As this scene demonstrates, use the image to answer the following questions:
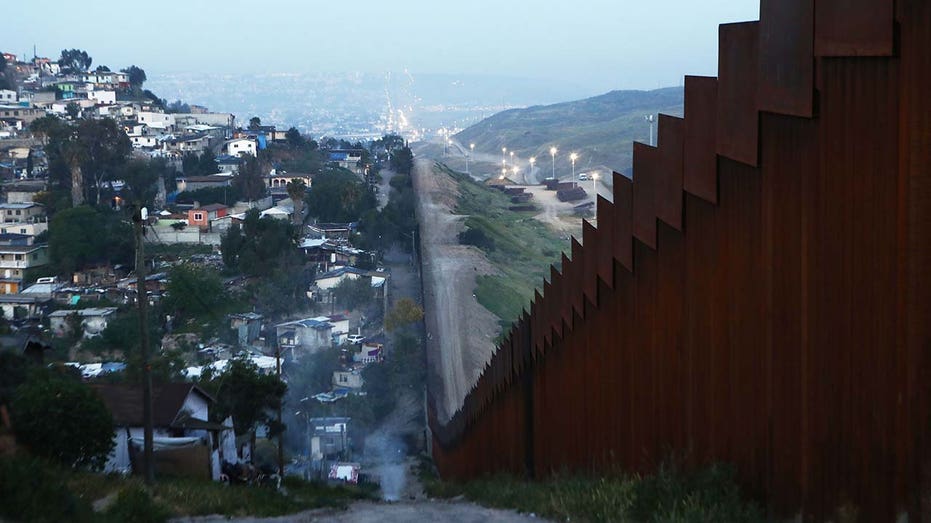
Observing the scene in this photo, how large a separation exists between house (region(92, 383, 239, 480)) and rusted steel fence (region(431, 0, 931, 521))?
49.5 feet

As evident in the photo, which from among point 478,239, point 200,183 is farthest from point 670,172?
point 200,183

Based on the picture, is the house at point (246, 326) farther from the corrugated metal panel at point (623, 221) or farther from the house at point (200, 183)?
the corrugated metal panel at point (623, 221)

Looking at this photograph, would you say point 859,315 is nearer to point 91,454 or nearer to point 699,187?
point 699,187

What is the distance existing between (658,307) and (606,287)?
130cm

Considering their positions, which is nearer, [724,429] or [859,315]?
[859,315]

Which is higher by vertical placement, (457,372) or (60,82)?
(60,82)

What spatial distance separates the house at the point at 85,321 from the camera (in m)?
52.5

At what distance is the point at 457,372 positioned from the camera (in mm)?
43688

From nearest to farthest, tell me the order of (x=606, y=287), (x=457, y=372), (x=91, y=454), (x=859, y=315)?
(x=859, y=315), (x=606, y=287), (x=91, y=454), (x=457, y=372)

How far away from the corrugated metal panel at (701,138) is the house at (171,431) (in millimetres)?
16669

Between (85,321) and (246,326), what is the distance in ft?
27.5

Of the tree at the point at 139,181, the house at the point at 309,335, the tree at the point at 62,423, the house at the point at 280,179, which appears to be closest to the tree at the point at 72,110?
the house at the point at 280,179

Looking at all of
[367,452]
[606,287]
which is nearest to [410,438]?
[367,452]

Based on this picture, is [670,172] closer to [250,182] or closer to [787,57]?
[787,57]
